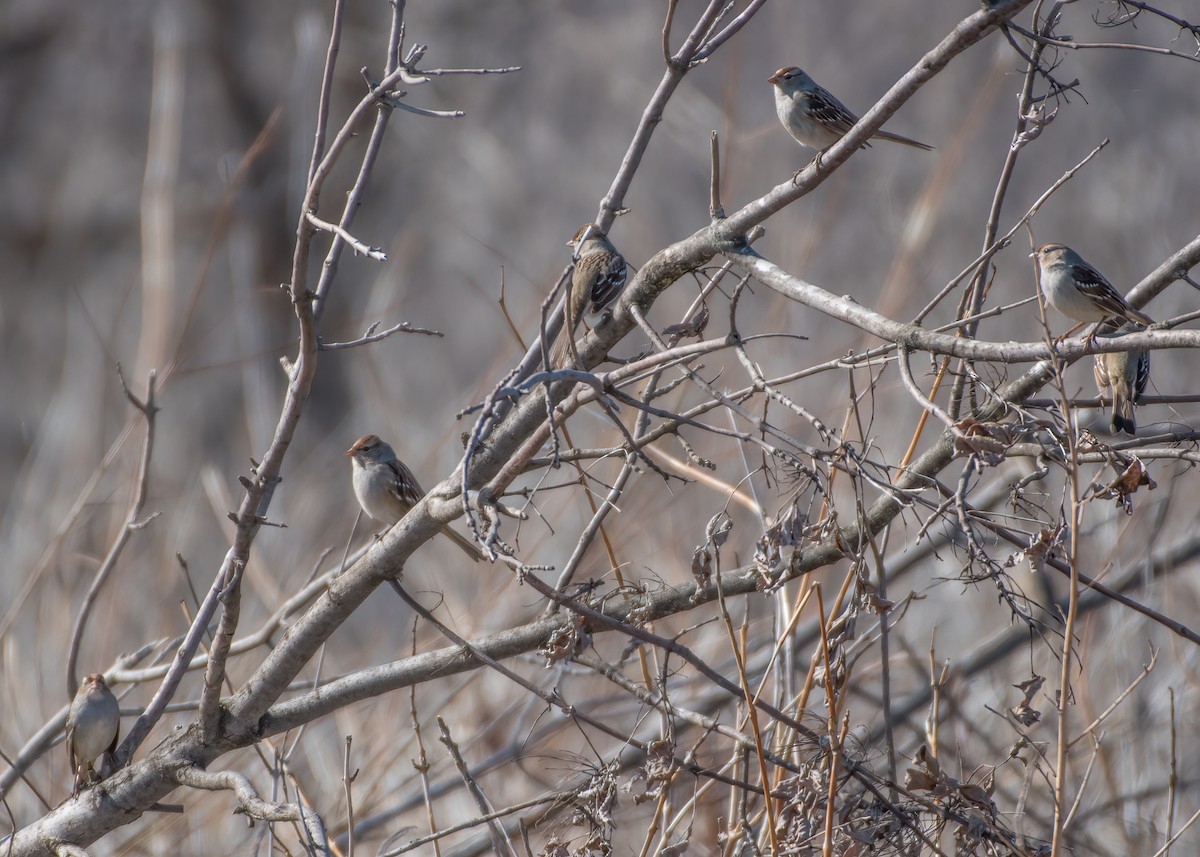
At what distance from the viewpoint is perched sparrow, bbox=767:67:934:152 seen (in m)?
4.05

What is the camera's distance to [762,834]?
302 cm

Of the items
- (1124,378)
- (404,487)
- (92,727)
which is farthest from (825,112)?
(92,727)

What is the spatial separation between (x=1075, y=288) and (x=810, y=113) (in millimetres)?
1115

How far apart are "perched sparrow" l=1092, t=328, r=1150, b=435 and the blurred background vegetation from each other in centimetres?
16

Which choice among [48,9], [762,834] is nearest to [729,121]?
[762,834]

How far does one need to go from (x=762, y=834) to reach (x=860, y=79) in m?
10.2

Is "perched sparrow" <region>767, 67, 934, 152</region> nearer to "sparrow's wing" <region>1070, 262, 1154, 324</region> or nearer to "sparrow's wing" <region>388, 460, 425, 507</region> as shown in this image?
"sparrow's wing" <region>1070, 262, 1154, 324</region>

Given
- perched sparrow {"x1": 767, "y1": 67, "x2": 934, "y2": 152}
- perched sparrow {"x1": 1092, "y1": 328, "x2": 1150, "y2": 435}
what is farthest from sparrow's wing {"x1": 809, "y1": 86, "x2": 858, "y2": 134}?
perched sparrow {"x1": 1092, "y1": 328, "x2": 1150, "y2": 435}

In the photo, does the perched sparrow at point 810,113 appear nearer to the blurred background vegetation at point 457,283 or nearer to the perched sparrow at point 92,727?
the blurred background vegetation at point 457,283

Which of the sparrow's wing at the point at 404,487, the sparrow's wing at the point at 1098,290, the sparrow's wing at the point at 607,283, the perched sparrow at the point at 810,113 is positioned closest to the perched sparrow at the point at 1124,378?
the sparrow's wing at the point at 1098,290

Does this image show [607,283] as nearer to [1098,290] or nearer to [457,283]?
[1098,290]

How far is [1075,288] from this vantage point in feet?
11.7

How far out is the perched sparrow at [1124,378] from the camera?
3359 millimetres

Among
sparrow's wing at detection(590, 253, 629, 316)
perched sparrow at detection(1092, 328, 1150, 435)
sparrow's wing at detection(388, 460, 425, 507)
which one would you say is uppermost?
sparrow's wing at detection(590, 253, 629, 316)
